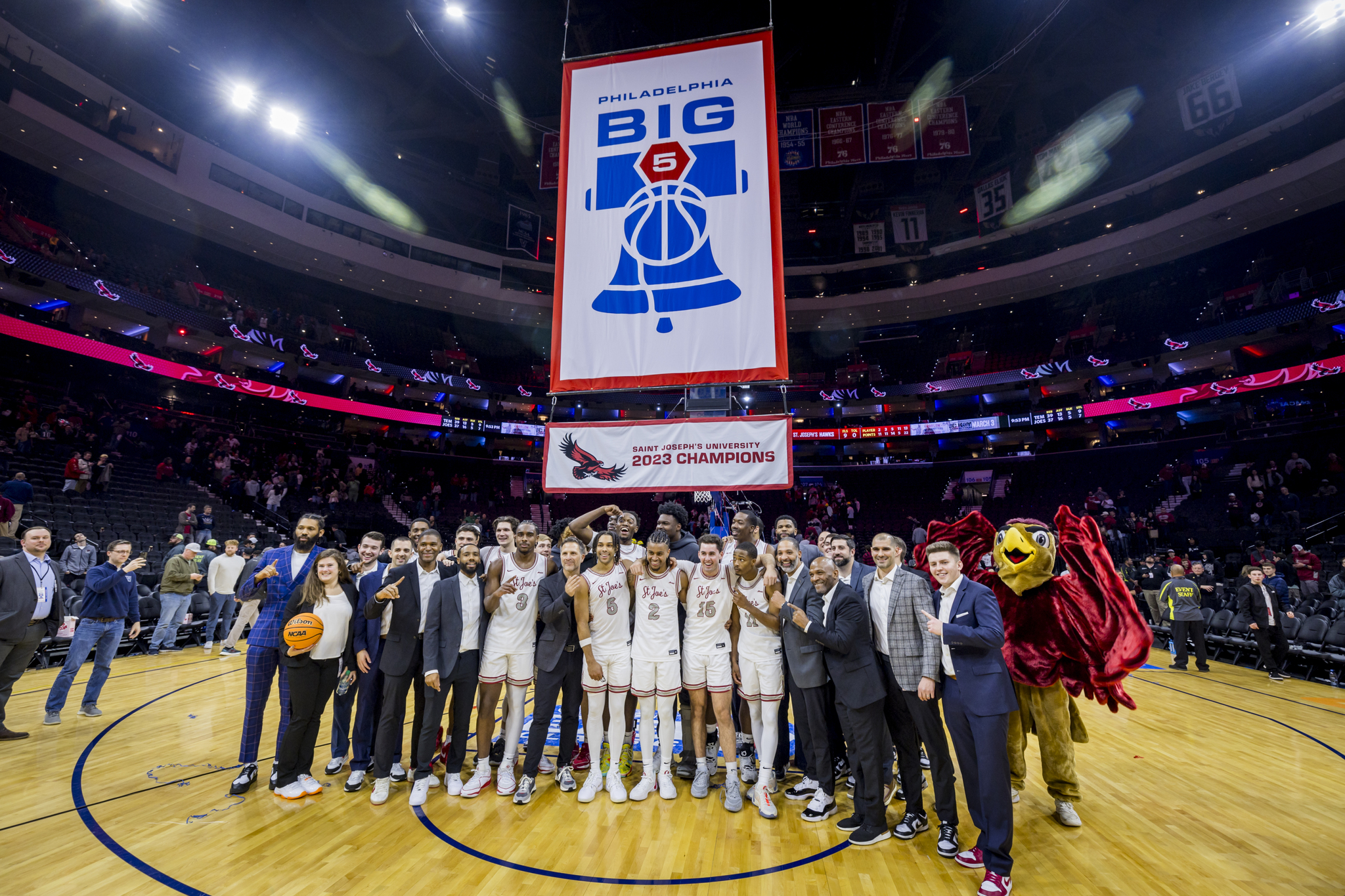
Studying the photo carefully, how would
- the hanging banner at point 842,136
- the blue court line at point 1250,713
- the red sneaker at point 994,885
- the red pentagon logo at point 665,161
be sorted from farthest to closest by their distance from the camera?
the hanging banner at point 842,136
the blue court line at point 1250,713
the red pentagon logo at point 665,161
the red sneaker at point 994,885

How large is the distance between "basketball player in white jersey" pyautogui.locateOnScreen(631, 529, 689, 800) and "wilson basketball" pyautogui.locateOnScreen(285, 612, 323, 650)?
2.35m

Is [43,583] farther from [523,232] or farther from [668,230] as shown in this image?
[523,232]

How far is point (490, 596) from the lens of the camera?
4578 millimetres

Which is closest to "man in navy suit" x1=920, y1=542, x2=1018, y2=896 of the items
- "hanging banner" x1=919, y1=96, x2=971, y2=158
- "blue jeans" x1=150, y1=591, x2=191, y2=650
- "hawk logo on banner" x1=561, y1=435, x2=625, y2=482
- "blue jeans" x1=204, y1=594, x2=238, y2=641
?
"hawk logo on banner" x1=561, y1=435, x2=625, y2=482

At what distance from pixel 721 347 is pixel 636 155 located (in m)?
1.89

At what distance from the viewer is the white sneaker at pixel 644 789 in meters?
4.32

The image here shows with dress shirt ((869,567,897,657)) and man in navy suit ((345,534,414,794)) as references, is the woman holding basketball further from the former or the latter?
dress shirt ((869,567,897,657))

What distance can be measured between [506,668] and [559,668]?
1.43 ft

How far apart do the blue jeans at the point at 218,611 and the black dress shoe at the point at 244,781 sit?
286 inches

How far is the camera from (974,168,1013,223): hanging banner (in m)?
21.3

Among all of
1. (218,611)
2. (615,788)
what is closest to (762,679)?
(615,788)

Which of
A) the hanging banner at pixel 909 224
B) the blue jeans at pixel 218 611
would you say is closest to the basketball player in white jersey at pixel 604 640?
the blue jeans at pixel 218 611

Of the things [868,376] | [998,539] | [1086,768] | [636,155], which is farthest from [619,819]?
[868,376]

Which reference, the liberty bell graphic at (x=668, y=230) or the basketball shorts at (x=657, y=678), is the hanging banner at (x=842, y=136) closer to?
the liberty bell graphic at (x=668, y=230)
